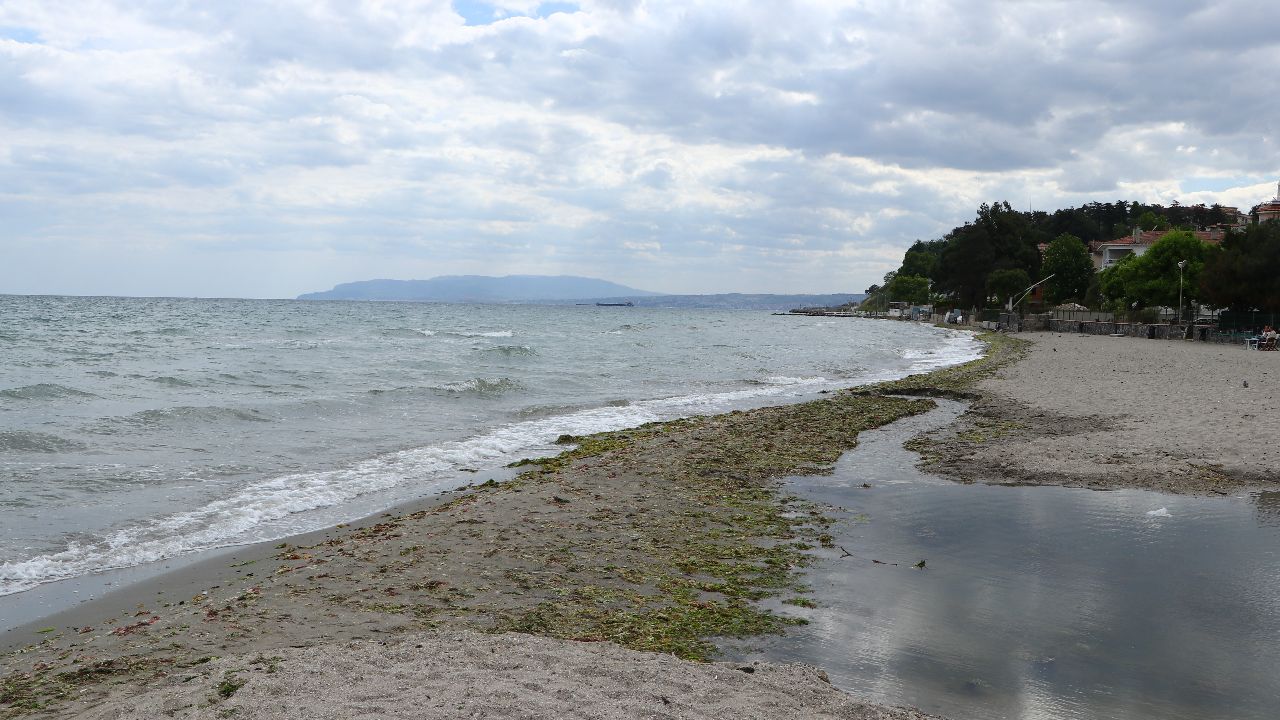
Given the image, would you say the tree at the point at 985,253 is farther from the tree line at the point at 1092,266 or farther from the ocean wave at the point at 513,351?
the ocean wave at the point at 513,351

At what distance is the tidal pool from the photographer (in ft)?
17.7

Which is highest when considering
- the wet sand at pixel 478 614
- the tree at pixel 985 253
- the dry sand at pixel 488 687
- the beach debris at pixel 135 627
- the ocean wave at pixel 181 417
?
the tree at pixel 985 253

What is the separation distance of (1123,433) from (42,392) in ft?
82.6

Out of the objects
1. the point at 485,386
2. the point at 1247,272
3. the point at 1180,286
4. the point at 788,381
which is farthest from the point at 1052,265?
the point at 485,386

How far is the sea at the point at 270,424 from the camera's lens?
10109mm

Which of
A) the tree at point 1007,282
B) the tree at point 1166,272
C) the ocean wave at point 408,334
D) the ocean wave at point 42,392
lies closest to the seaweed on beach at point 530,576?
the ocean wave at point 42,392

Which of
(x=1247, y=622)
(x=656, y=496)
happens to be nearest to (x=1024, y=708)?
(x=1247, y=622)

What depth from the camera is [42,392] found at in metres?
22.0

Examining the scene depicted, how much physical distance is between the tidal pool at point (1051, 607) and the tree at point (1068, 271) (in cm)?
10374

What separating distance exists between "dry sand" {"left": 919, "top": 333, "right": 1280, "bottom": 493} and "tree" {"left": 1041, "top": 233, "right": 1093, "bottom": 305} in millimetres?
83617

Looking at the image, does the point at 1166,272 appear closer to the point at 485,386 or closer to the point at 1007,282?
the point at 1007,282

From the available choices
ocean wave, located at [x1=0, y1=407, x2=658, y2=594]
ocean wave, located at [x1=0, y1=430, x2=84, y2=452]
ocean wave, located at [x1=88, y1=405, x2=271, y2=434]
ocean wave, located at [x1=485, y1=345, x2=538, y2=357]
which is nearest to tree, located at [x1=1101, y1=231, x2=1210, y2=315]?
ocean wave, located at [x1=485, y1=345, x2=538, y2=357]

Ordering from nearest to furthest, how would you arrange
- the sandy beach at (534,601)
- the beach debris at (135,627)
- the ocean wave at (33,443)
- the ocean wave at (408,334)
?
the sandy beach at (534,601) < the beach debris at (135,627) < the ocean wave at (33,443) < the ocean wave at (408,334)

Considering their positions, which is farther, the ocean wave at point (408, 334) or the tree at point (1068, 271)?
the tree at point (1068, 271)
